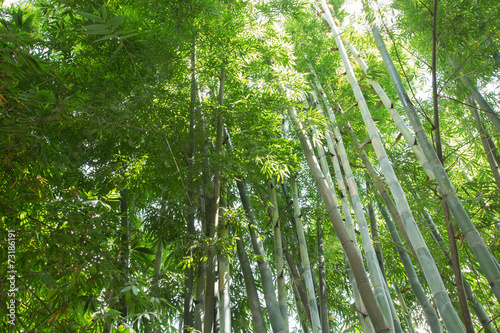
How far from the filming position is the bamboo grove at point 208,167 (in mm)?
1985

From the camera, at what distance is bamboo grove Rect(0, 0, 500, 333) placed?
199 cm

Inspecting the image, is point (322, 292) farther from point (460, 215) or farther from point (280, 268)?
point (460, 215)

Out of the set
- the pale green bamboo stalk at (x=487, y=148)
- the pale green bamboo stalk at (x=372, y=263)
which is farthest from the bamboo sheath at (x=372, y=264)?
the pale green bamboo stalk at (x=487, y=148)

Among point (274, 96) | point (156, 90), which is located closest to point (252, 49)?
point (274, 96)

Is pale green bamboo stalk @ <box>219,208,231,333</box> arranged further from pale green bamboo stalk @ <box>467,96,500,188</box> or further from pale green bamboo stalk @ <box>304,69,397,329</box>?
pale green bamboo stalk @ <box>467,96,500,188</box>

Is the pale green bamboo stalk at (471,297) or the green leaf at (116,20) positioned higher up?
the green leaf at (116,20)

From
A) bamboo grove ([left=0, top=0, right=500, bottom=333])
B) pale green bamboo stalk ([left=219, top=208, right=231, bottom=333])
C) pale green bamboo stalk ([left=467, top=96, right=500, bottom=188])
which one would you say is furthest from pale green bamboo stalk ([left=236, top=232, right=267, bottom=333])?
pale green bamboo stalk ([left=467, top=96, right=500, bottom=188])

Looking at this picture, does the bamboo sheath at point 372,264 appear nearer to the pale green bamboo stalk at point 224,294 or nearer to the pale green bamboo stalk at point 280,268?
the pale green bamboo stalk at point 280,268

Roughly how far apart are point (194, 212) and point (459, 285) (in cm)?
178

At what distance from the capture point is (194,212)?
2.69 m

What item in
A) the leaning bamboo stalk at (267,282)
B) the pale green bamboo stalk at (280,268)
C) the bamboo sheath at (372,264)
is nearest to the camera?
the bamboo sheath at (372,264)

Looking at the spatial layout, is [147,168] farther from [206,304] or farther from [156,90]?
[206,304]

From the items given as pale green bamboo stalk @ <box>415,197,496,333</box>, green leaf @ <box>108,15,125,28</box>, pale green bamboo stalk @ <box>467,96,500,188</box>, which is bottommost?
pale green bamboo stalk @ <box>415,197,496,333</box>

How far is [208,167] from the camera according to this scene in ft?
9.23
